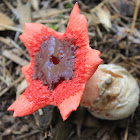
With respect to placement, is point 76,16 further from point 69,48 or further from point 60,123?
point 60,123

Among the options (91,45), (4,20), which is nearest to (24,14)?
(4,20)

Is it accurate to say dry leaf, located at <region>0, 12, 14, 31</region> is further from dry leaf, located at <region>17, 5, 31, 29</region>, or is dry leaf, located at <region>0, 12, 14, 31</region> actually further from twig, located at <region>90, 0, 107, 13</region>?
twig, located at <region>90, 0, 107, 13</region>

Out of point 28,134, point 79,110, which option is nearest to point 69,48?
point 79,110

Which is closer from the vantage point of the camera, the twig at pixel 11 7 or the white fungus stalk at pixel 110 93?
the white fungus stalk at pixel 110 93

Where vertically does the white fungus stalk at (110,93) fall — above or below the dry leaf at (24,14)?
below

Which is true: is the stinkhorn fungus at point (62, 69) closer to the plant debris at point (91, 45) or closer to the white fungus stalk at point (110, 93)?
the white fungus stalk at point (110, 93)

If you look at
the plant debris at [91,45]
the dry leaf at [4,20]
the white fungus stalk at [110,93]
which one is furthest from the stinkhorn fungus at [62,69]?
the dry leaf at [4,20]
